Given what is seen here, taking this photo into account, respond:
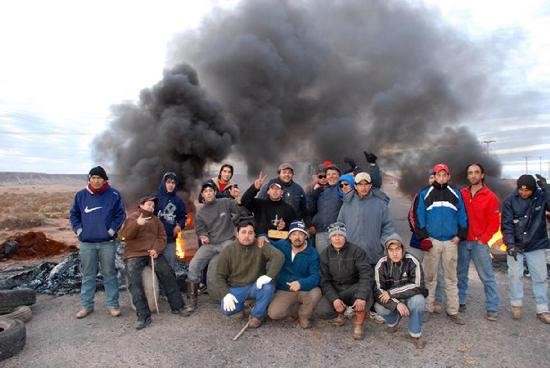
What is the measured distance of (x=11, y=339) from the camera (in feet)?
13.3

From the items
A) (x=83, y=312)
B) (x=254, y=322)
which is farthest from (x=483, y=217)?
(x=83, y=312)

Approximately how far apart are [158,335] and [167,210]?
75.8 inches

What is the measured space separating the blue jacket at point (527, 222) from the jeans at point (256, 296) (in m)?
3.11

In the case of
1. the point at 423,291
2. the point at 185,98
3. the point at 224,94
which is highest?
the point at 224,94

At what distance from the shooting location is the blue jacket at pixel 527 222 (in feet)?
15.5

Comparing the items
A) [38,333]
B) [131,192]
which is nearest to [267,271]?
[38,333]

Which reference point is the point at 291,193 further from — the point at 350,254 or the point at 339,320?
the point at 339,320

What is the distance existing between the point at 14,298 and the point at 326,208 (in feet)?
Result: 15.1

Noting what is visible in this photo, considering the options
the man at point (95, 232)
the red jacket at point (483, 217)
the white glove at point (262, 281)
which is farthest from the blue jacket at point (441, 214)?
the man at point (95, 232)

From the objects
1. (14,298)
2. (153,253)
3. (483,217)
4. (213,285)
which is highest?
(483,217)

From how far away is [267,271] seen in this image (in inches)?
183

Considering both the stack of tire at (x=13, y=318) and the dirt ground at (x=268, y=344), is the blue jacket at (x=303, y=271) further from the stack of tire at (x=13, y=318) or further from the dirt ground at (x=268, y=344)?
the stack of tire at (x=13, y=318)

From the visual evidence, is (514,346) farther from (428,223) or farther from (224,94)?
(224,94)

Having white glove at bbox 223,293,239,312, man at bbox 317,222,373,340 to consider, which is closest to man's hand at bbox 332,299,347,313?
man at bbox 317,222,373,340
